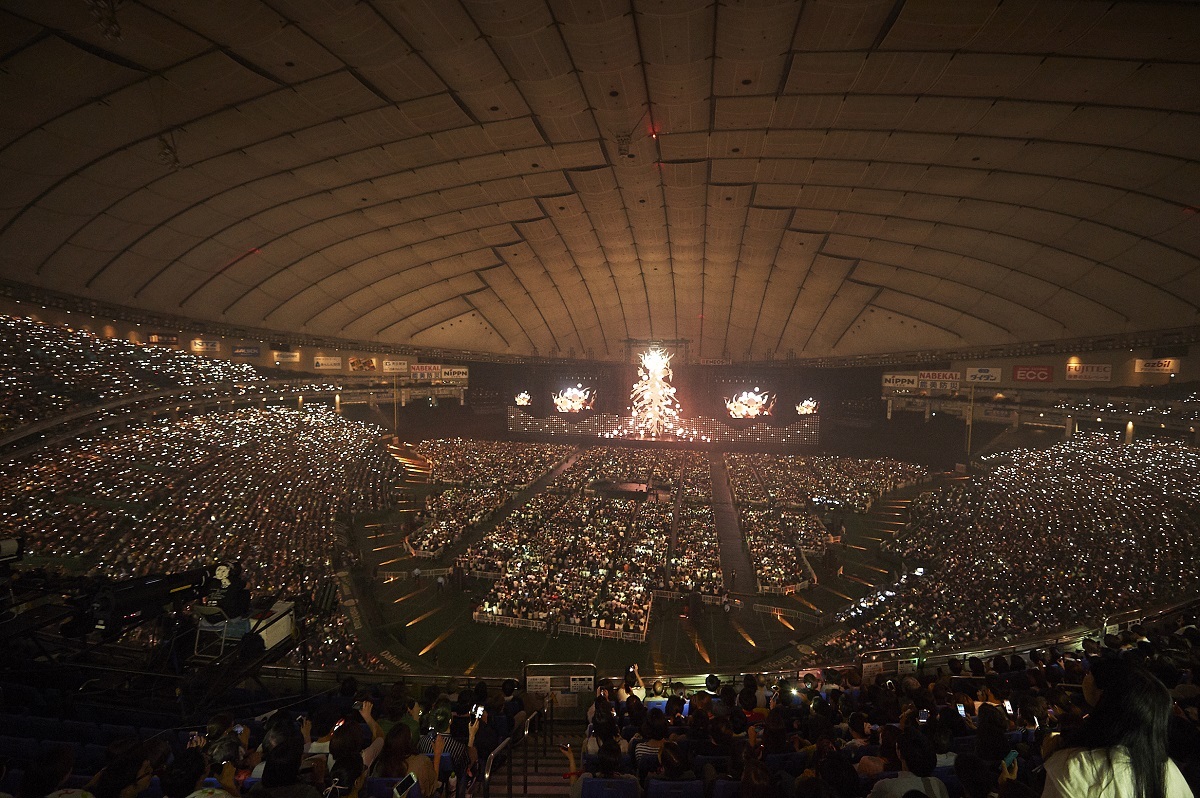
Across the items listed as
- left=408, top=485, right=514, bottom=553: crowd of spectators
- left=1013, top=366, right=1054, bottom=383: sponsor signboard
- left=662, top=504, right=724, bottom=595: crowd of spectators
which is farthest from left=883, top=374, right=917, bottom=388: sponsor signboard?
left=408, top=485, right=514, bottom=553: crowd of spectators

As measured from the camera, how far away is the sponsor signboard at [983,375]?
1054 inches

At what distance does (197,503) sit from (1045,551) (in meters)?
21.9

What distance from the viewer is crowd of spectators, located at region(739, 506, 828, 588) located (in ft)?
51.4

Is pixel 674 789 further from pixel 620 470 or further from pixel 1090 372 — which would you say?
pixel 1090 372

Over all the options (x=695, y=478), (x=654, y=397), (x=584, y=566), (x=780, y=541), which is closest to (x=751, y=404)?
(x=654, y=397)

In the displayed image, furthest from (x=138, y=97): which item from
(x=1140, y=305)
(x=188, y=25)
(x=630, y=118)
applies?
(x=1140, y=305)

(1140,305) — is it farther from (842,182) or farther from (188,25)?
(188,25)

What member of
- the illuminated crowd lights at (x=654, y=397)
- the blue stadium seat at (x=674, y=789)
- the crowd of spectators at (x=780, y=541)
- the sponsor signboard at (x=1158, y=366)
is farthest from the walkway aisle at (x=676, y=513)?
the sponsor signboard at (x=1158, y=366)

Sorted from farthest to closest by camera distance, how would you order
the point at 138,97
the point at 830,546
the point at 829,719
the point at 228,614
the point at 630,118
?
the point at 830,546, the point at 630,118, the point at 138,97, the point at 228,614, the point at 829,719

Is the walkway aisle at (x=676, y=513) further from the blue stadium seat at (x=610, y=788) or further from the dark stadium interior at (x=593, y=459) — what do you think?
the blue stadium seat at (x=610, y=788)

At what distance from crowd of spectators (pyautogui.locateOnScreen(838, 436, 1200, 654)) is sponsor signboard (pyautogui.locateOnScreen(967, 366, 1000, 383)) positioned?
20.8 ft

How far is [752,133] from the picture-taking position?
1529cm

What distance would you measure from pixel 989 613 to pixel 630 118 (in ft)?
47.3

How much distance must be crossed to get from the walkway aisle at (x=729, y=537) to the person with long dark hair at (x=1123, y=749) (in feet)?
47.2
